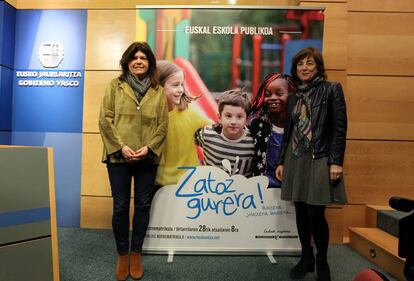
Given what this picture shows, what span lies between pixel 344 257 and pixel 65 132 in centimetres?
292

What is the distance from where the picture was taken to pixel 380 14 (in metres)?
3.00

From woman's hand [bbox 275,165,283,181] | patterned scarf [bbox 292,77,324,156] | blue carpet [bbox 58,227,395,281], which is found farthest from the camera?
woman's hand [bbox 275,165,283,181]

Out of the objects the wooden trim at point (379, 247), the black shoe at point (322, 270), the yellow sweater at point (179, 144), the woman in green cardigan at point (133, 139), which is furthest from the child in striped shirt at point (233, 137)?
the wooden trim at point (379, 247)

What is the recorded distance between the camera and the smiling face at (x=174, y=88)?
247 cm

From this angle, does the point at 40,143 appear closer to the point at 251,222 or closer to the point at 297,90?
the point at 251,222

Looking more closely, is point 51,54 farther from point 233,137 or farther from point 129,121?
point 233,137

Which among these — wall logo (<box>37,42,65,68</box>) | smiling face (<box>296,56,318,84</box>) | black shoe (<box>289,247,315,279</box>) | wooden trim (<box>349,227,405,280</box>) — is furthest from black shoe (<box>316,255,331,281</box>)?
wall logo (<box>37,42,65,68</box>)

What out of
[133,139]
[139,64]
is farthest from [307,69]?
[133,139]

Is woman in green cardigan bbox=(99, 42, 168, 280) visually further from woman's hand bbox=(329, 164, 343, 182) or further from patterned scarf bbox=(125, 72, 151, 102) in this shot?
woman's hand bbox=(329, 164, 343, 182)

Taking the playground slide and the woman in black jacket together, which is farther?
the playground slide

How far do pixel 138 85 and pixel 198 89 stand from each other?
550 millimetres

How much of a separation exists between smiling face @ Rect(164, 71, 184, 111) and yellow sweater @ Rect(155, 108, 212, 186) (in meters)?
0.08

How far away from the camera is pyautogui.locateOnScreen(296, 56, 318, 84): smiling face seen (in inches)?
81.3

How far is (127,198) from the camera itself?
2.13 meters
